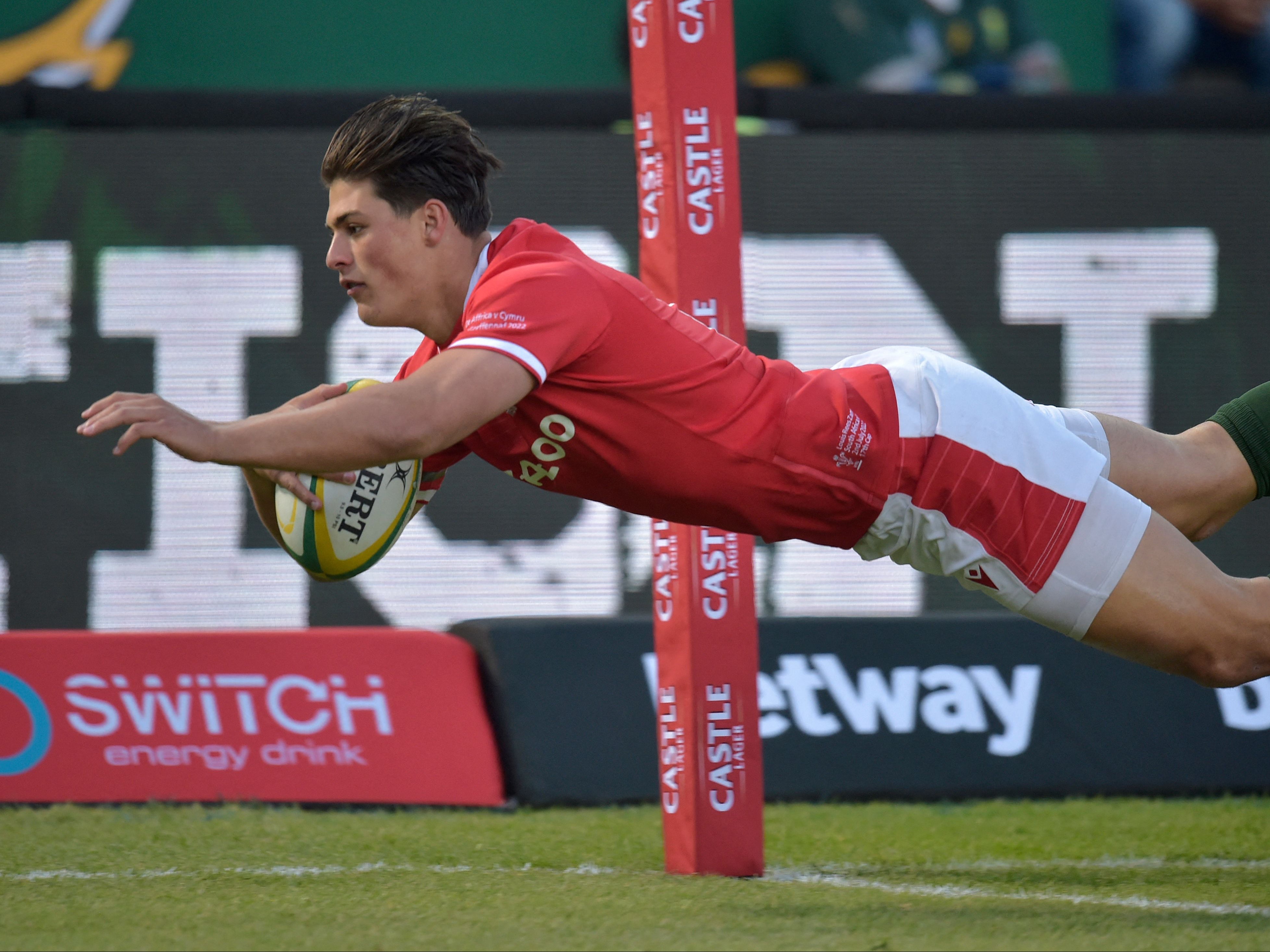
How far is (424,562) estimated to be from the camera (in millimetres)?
6340

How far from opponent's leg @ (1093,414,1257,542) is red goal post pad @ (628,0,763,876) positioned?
0.98m

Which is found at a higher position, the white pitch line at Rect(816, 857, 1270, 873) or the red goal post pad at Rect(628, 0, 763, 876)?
the red goal post pad at Rect(628, 0, 763, 876)

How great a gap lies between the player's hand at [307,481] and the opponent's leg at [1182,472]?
1848 mm

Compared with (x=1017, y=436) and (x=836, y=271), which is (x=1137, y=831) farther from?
→ (x=836, y=271)

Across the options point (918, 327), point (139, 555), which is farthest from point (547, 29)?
point (139, 555)

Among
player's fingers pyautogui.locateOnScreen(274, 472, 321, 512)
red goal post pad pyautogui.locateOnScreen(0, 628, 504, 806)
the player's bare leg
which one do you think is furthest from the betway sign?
player's fingers pyautogui.locateOnScreen(274, 472, 321, 512)

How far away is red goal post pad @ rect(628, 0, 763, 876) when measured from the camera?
4.00 m

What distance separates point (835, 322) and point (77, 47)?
14.6 feet

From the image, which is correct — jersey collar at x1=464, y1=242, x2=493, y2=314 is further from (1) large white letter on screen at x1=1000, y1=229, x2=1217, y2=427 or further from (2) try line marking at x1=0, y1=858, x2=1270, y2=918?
(1) large white letter on screen at x1=1000, y1=229, x2=1217, y2=427

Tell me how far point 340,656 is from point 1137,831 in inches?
108

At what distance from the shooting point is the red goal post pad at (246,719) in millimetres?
5230

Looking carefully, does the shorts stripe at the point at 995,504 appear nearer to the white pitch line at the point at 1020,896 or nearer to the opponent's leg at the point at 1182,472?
the opponent's leg at the point at 1182,472

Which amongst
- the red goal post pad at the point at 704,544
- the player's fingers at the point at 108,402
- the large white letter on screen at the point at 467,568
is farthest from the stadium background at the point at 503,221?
the player's fingers at the point at 108,402

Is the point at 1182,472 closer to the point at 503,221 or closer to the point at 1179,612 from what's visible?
the point at 1179,612
